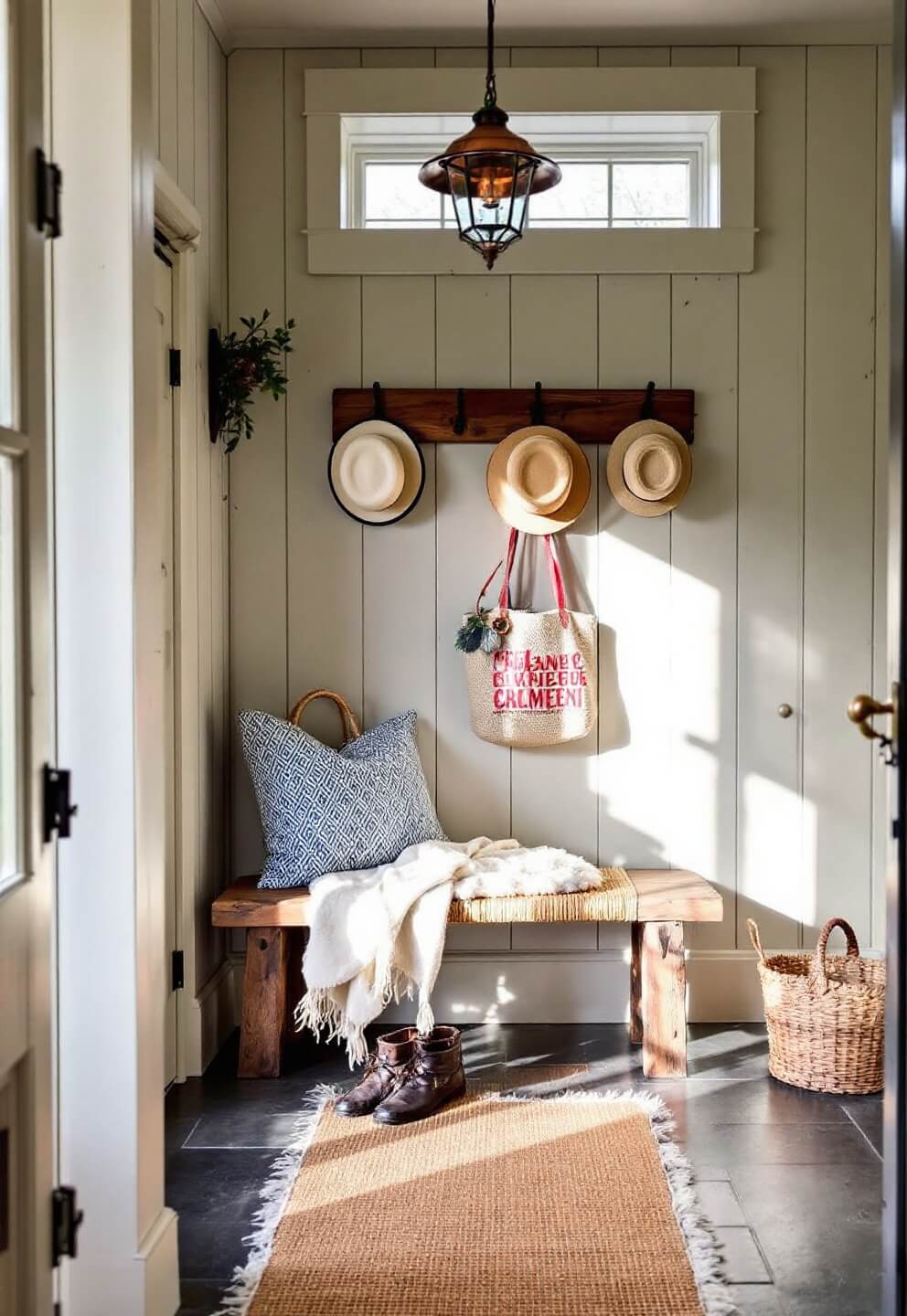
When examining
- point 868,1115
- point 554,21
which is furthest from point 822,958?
point 554,21

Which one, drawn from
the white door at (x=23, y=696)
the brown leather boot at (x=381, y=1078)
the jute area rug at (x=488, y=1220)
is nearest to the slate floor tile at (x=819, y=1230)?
the jute area rug at (x=488, y=1220)

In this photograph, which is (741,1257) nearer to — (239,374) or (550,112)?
(239,374)

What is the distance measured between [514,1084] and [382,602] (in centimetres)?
139

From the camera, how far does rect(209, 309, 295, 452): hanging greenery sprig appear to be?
3.57 metres

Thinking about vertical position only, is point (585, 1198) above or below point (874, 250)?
below

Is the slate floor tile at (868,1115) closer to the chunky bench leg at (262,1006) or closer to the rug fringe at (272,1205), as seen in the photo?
the rug fringe at (272,1205)

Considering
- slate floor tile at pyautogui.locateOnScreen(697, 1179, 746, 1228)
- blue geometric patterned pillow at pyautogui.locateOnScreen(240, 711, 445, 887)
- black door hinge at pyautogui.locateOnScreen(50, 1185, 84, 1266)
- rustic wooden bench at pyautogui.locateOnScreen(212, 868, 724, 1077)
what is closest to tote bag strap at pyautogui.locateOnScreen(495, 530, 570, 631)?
blue geometric patterned pillow at pyautogui.locateOnScreen(240, 711, 445, 887)

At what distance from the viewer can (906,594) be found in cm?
168

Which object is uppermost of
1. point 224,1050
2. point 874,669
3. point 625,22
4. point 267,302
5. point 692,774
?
point 625,22

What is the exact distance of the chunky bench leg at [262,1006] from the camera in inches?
132

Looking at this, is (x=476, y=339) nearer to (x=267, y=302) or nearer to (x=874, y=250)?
(x=267, y=302)

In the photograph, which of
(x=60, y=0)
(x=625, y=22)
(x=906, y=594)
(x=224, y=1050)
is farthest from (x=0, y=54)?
(x=224, y=1050)

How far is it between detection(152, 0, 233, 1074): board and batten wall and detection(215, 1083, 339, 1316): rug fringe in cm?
41

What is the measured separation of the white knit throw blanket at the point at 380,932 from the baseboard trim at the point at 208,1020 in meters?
0.27
